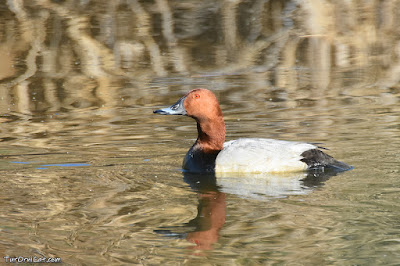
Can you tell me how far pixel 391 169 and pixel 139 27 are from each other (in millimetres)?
11370

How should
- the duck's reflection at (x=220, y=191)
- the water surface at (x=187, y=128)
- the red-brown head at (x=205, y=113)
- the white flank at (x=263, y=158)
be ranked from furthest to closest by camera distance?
1. the red-brown head at (x=205, y=113)
2. the white flank at (x=263, y=158)
3. the duck's reflection at (x=220, y=191)
4. the water surface at (x=187, y=128)

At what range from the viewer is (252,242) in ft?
18.7

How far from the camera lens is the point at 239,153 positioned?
7957mm

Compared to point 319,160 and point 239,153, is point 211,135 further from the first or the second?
point 319,160

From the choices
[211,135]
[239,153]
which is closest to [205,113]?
[211,135]

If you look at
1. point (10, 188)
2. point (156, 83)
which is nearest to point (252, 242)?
point (10, 188)

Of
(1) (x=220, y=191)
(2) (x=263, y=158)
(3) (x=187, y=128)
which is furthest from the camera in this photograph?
(3) (x=187, y=128)

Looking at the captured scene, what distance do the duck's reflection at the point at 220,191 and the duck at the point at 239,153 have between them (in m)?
0.09

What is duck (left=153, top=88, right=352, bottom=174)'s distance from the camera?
7891 mm

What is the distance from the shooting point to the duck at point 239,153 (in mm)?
7891

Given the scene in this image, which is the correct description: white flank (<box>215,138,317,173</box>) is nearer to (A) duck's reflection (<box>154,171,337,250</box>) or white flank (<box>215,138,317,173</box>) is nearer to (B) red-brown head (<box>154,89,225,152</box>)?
(A) duck's reflection (<box>154,171,337,250</box>)

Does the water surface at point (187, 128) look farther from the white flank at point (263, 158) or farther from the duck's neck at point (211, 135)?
the duck's neck at point (211, 135)

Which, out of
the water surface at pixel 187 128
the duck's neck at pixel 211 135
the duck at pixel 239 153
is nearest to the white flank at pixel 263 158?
the duck at pixel 239 153

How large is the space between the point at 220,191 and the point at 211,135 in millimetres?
1095
